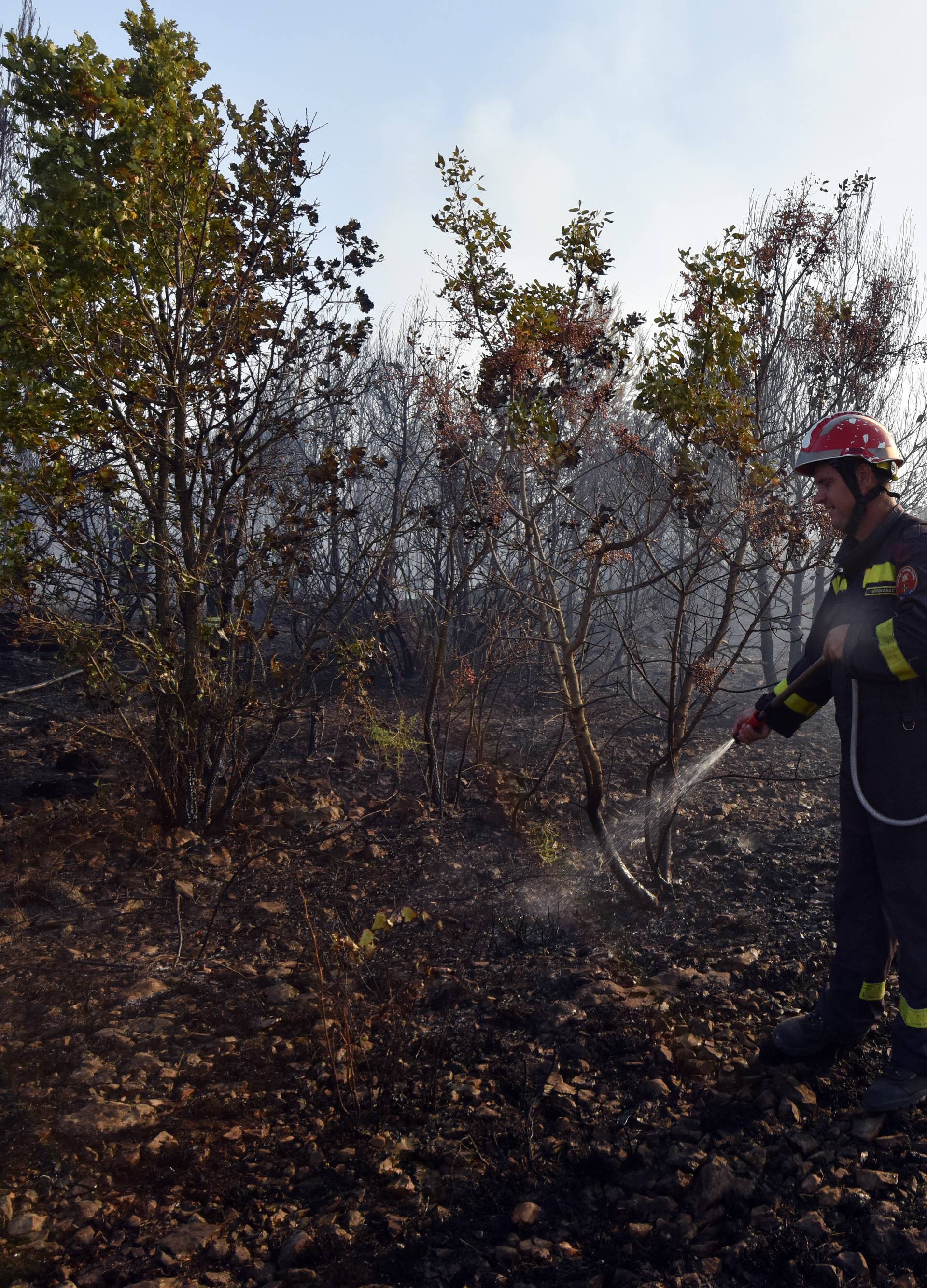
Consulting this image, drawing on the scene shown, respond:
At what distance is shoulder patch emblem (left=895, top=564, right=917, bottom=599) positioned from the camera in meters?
2.21

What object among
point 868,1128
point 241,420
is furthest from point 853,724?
point 241,420

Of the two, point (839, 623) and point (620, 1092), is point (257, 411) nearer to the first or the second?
point (839, 623)

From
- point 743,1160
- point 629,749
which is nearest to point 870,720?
point 743,1160

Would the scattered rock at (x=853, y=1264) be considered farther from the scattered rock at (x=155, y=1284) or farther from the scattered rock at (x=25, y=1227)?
the scattered rock at (x=25, y=1227)

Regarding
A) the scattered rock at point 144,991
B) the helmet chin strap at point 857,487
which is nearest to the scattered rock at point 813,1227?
the helmet chin strap at point 857,487

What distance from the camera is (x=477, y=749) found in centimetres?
571

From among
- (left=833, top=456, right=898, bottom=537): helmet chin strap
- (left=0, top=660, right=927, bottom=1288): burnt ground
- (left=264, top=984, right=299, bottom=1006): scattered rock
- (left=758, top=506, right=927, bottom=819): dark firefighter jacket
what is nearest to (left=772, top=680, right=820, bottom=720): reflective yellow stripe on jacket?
(left=758, top=506, right=927, bottom=819): dark firefighter jacket

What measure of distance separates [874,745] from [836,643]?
304 mm

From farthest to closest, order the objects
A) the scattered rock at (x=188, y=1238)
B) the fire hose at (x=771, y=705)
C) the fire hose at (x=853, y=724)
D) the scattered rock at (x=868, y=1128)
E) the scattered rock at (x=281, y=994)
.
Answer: the scattered rock at (x=281, y=994), the fire hose at (x=771, y=705), the fire hose at (x=853, y=724), the scattered rock at (x=868, y=1128), the scattered rock at (x=188, y=1238)

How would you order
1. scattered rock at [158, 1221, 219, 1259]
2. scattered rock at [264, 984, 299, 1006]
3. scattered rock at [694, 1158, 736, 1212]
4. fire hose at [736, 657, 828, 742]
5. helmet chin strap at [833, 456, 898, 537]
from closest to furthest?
scattered rock at [158, 1221, 219, 1259] < scattered rock at [694, 1158, 736, 1212] < helmet chin strap at [833, 456, 898, 537] < fire hose at [736, 657, 828, 742] < scattered rock at [264, 984, 299, 1006]

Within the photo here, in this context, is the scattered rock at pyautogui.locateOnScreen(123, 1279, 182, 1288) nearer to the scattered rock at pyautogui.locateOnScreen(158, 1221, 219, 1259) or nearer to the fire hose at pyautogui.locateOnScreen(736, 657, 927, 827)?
the scattered rock at pyautogui.locateOnScreen(158, 1221, 219, 1259)

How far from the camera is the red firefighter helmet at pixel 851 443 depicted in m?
2.40

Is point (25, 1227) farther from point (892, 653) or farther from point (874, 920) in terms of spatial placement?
point (892, 653)

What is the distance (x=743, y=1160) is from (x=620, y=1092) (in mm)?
415
